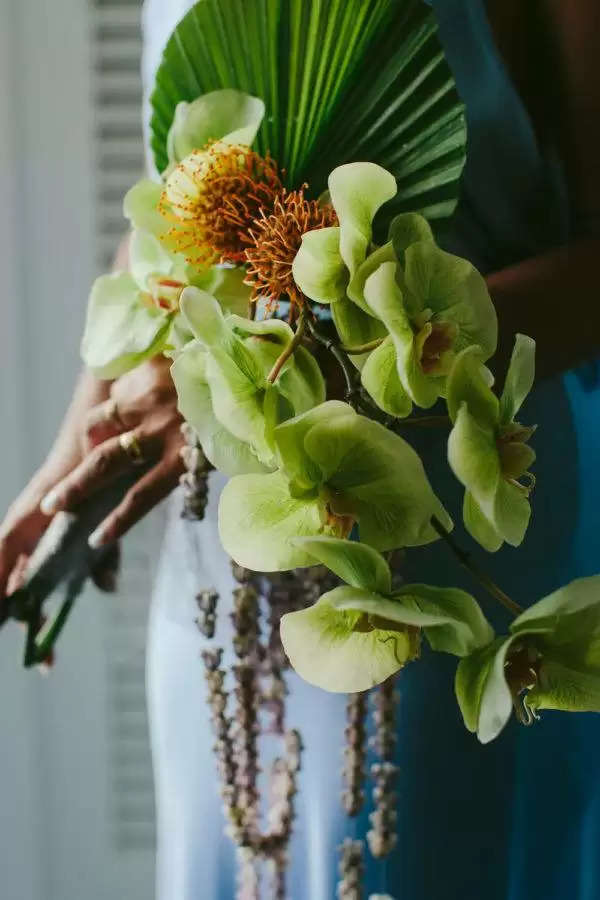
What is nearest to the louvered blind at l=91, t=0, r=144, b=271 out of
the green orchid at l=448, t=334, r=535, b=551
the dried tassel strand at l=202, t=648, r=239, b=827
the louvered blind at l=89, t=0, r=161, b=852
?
the louvered blind at l=89, t=0, r=161, b=852

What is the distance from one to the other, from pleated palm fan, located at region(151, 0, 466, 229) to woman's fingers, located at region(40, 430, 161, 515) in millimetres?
155

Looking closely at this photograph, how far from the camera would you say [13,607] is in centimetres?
58

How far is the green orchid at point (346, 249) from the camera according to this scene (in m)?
0.36

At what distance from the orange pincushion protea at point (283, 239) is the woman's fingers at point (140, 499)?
0.43ft

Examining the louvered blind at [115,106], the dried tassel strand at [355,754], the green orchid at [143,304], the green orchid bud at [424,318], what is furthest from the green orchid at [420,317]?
the louvered blind at [115,106]

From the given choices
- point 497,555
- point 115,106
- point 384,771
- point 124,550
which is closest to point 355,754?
point 384,771

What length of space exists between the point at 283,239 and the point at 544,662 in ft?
0.59

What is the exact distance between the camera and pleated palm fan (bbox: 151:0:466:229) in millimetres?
427

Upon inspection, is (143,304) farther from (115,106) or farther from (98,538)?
(115,106)

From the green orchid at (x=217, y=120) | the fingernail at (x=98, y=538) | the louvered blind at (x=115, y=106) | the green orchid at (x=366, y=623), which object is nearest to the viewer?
the green orchid at (x=366, y=623)

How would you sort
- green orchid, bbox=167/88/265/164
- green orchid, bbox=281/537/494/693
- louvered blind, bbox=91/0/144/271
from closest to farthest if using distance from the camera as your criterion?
green orchid, bbox=281/537/494/693, green orchid, bbox=167/88/265/164, louvered blind, bbox=91/0/144/271

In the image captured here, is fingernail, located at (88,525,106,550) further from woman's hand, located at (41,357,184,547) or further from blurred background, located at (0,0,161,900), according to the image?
blurred background, located at (0,0,161,900)

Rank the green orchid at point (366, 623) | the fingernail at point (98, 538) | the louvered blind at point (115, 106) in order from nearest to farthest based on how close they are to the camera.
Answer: the green orchid at point (366, 623), the fingernail at point (98, 538), the louvered blind at point (115, 106)

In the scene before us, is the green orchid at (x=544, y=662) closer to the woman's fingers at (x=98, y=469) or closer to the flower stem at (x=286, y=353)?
the flower stem at (x=286, y=353)
